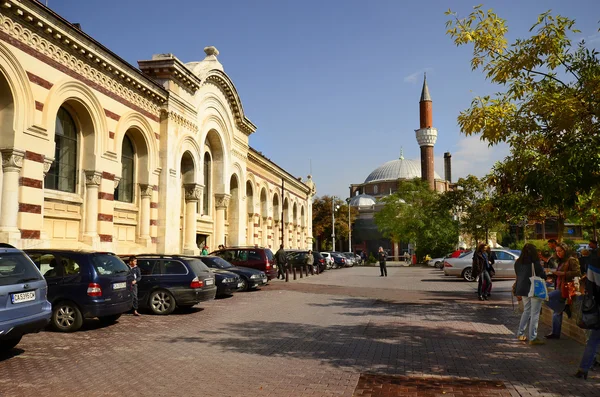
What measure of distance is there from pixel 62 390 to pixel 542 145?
9679 millimetres

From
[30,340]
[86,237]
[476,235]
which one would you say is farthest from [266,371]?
[476,235]

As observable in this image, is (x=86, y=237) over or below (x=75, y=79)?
below

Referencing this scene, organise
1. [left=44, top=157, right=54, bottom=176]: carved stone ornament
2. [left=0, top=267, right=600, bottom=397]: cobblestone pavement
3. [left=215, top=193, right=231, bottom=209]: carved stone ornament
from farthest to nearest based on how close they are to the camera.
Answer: [left=215, top=193, right=231, bottom=209]: carved stone ornament, [left=44, top=157, right=54, bottom=176]: carved stone ornament, [left=0, top=267, right=600, bottom=397]: cobblestone pavement

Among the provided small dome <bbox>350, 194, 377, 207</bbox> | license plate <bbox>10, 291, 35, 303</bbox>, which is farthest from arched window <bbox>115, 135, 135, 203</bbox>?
small dome <bbox>350, 194, 377, 207</bbox>

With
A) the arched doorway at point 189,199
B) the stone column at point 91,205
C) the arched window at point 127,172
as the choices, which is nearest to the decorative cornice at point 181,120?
the arched doorway at point 189,199

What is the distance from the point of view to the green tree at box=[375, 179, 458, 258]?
2019 inches

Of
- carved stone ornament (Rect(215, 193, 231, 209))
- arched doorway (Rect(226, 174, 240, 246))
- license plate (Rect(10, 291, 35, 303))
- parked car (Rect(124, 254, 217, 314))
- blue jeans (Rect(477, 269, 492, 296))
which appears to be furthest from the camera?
arched doorway (Rect(226, 174, 240, 246))

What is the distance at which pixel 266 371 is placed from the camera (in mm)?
7016

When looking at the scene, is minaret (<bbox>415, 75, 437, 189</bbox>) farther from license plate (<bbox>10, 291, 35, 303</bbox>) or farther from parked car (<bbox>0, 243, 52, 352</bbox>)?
license plate (<bbox>10, 291, 35, 303</bbox>)

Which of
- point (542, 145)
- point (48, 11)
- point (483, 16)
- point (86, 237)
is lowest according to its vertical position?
point (86, 237)

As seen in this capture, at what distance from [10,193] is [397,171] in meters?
89.2

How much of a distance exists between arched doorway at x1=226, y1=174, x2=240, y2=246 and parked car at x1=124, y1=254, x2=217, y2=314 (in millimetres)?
19184

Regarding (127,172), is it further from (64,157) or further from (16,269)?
(16,269)

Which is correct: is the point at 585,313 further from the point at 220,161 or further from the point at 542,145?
the point at 220,161
